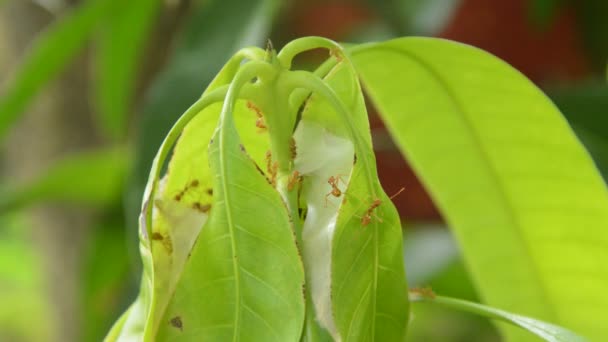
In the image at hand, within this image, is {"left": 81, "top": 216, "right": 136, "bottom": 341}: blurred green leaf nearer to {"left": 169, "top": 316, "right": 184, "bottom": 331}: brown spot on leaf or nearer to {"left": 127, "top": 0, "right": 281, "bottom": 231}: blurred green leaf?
{"left": 127, "top": 0, "right": 281, "bottom": 231}: blurred green leaf

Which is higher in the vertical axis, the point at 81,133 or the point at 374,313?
the point at 81,133

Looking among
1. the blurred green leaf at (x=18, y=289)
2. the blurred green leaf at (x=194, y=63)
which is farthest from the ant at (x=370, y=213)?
the blurred green leaf at (x=18, y=289)

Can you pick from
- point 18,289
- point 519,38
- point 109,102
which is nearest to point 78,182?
point 109,102

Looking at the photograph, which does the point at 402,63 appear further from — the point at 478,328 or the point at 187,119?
the point at 478,328

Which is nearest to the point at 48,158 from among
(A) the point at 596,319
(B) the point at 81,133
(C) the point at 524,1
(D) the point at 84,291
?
(B) the point at 81,133

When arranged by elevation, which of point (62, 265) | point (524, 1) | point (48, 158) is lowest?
point (62, 265)

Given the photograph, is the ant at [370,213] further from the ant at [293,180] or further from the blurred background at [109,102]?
the blurred background at [109,102]

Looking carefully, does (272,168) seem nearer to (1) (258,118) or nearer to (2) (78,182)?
(1) (258,118)

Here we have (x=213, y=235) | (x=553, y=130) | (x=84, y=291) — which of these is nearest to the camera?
(x=213, y=235)
